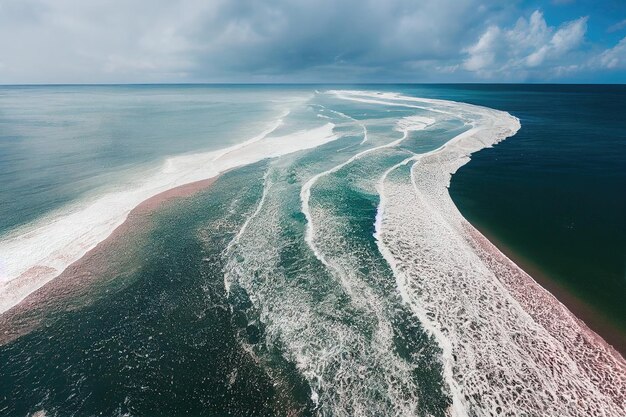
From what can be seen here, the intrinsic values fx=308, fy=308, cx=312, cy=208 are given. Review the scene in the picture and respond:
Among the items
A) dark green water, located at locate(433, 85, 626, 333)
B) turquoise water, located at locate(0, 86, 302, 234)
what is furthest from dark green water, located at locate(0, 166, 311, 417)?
dark green water, located at locate(433, 85, 626, 333)

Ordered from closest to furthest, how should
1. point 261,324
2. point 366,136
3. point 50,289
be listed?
point 261,324 → point 50,289 → point 366,136

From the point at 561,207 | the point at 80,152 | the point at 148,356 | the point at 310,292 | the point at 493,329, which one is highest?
the point at 561,207

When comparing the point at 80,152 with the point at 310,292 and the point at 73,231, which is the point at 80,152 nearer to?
the point at 73,231

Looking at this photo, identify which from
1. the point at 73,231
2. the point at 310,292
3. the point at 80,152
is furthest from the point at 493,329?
the point at 80,152

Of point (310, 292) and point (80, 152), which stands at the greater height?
point (80, 152)

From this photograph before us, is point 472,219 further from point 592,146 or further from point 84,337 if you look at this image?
point 592,146

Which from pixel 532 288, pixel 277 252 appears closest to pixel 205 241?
pixel 277 252
